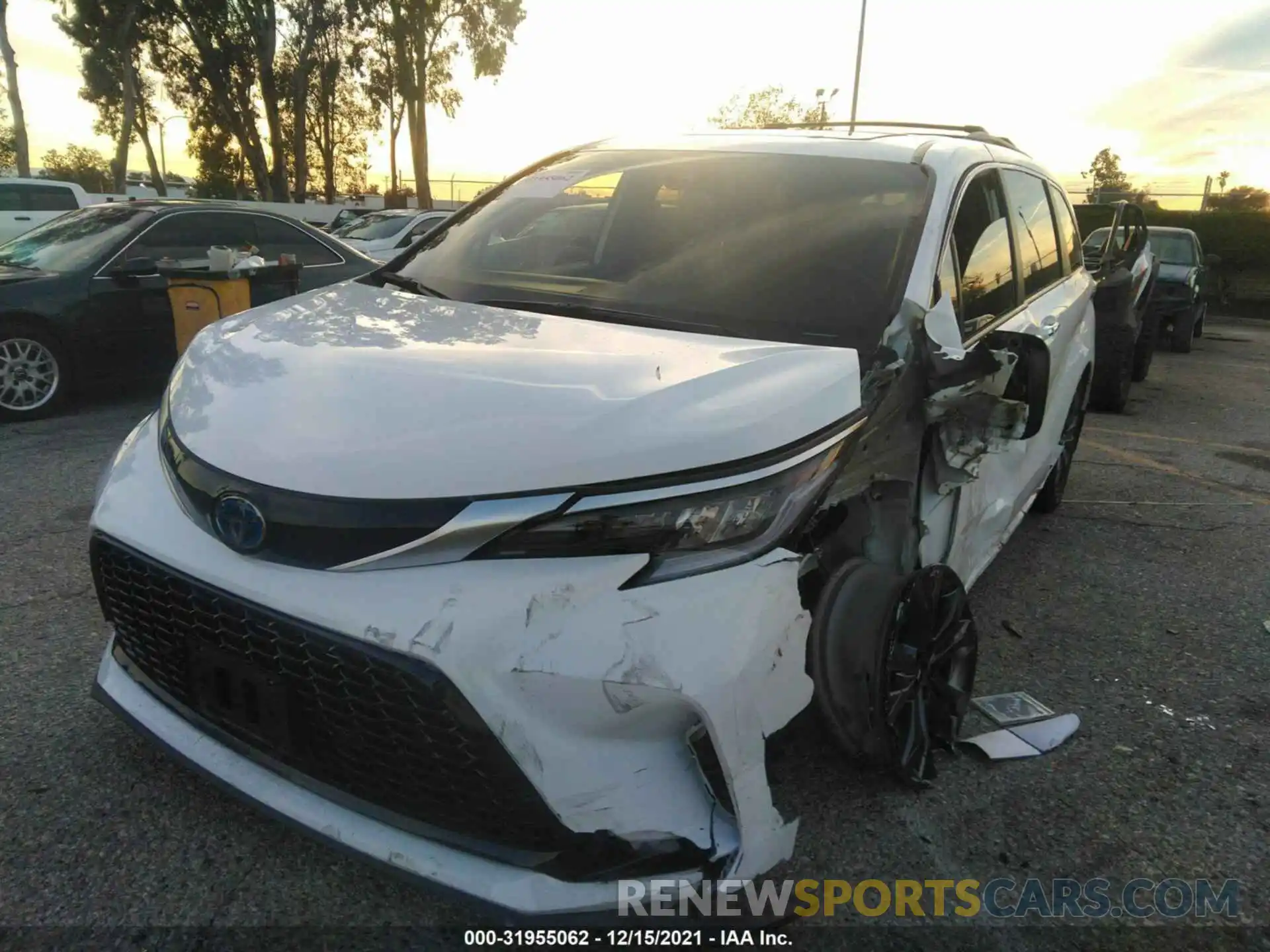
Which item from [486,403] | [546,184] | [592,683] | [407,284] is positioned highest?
[546,184]

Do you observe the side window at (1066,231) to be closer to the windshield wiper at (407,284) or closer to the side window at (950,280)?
the side window at (950,280)

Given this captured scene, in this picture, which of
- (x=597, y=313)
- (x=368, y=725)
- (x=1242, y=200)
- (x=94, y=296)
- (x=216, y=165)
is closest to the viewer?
(x=368, y=725)

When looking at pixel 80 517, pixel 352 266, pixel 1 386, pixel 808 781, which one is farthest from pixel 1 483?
pixel 808 781

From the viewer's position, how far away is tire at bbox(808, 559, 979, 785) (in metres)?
1.89

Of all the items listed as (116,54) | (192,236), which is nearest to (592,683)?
(192,236)

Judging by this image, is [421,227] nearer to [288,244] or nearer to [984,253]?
[288,244]

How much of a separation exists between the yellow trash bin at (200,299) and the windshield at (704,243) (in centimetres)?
358

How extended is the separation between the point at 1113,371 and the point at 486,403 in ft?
22.3

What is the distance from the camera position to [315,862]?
6.57ft

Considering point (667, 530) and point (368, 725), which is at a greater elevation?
point (667, 530)

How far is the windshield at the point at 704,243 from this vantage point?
235 cm

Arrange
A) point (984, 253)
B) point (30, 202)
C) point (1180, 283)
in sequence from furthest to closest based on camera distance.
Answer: point (30, 202) → point (1180, 283) → point (984, 253)

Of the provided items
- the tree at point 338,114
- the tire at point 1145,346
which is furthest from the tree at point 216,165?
the tire at point 1145,346

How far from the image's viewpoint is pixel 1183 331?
1220cm
